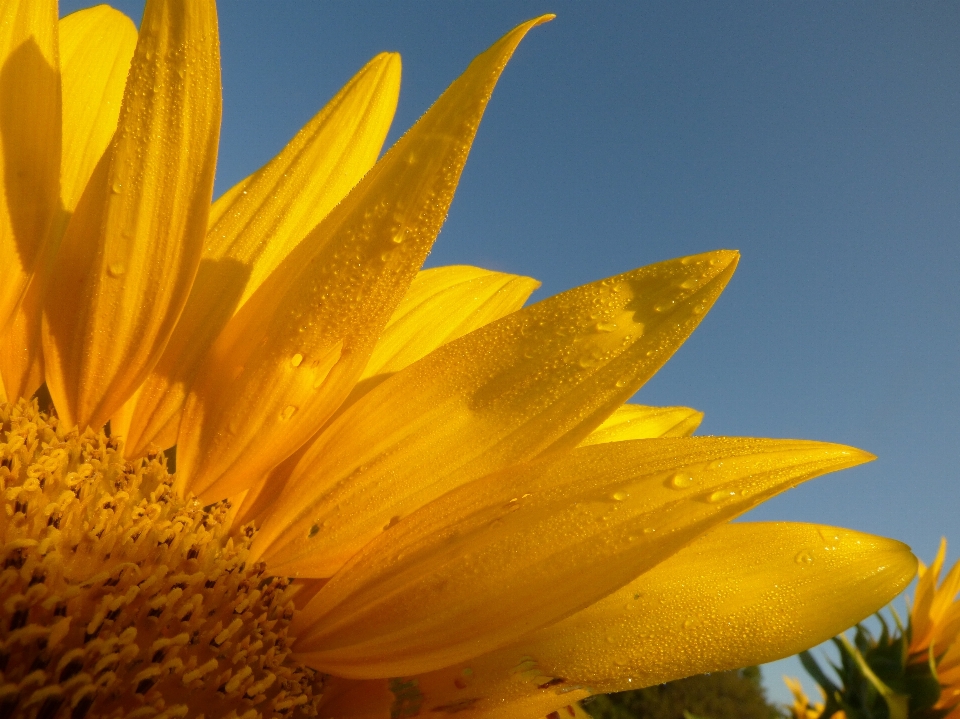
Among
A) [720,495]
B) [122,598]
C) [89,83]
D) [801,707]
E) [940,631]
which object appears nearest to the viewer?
[720,495]

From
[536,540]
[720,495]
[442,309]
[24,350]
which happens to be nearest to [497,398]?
[536,540]

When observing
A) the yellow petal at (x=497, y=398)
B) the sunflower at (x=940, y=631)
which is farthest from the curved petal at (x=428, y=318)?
the sunflower at (x=940, y=631)

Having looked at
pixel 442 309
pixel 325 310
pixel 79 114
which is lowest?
pixel 325 310

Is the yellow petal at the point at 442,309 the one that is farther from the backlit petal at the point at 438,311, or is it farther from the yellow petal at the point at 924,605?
the yellow petal at the point at 924,605

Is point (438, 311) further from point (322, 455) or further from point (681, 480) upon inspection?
point (681, 480)

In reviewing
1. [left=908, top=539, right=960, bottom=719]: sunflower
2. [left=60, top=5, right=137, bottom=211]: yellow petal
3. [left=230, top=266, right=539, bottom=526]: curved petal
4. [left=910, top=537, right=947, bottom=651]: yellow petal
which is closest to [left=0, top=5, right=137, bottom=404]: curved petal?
[left=60, top=5, right=137, bottom=211]: yellow petal

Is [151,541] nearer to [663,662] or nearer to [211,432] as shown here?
[211,432]
